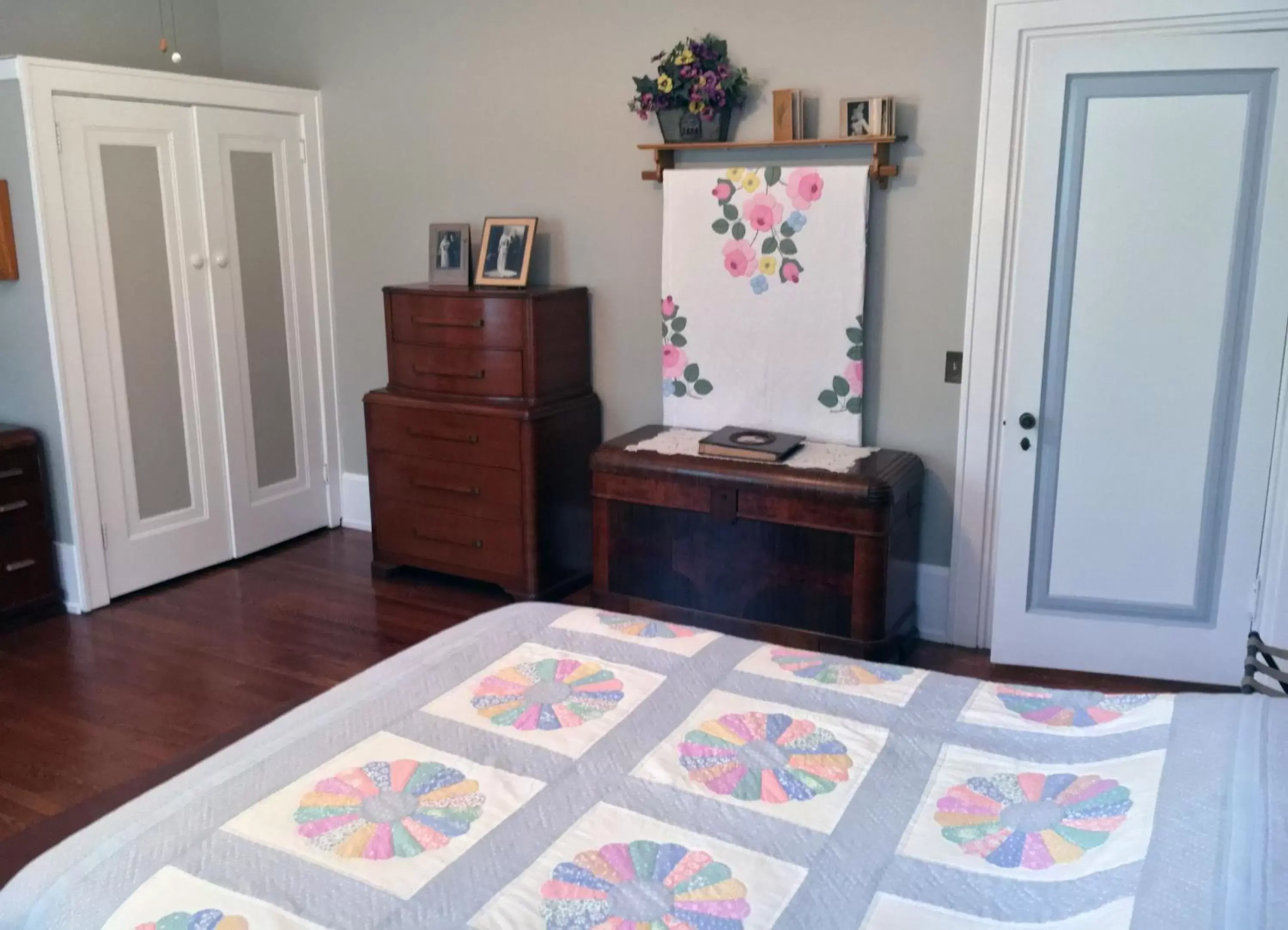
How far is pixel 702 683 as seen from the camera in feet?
6.37

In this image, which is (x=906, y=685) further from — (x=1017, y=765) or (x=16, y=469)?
(x=16, y=469)

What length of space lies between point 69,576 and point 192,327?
40.8 inches

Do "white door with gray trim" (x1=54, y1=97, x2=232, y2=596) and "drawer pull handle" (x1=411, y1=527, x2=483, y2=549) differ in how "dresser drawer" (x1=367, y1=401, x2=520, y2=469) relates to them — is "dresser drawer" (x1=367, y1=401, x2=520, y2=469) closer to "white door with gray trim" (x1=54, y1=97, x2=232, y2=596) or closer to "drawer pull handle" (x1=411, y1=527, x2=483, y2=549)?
"drawer pull handle" (x1=411, y1=527, x2=483, y2=549)

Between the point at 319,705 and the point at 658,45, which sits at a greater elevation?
the point at 658,45

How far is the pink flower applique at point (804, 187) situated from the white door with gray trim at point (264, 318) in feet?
7.32

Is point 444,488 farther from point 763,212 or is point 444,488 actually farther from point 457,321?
point 763,212

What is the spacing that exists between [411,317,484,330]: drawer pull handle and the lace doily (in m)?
0.76

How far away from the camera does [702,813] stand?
1536 mm

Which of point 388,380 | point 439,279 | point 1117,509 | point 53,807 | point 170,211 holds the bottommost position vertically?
point 53,807

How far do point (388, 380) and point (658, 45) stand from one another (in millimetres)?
1638

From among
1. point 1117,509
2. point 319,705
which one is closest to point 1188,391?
point 1117,509

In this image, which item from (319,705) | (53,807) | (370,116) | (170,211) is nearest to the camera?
(319,705)

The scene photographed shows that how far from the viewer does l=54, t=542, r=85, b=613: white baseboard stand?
3.89m

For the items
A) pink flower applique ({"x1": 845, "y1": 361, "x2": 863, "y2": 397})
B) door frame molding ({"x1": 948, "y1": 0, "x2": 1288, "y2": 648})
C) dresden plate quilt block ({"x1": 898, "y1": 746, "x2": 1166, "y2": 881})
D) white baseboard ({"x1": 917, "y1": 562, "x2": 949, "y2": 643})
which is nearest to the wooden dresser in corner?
pink flower applique ({"x1": 845, "y1": 361, "x2": 863, "y2": 397})
